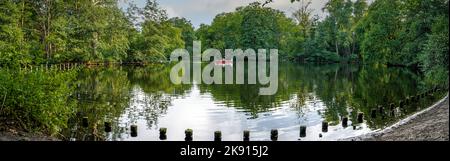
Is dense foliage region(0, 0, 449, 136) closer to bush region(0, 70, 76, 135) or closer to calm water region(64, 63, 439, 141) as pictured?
bush region(0, 70, 76, 135)

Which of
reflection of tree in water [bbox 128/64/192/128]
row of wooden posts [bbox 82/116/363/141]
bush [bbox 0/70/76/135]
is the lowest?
row of wooden posts [bbox 82/116/363/141]

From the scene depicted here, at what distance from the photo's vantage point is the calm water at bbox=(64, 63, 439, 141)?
17609 mm

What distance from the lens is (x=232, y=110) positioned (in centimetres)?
2342

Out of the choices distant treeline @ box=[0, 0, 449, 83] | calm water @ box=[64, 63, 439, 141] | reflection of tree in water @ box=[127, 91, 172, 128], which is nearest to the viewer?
calm water @ box=[64, 63, 439, 141]

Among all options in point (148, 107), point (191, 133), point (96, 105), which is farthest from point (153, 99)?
point (191, 133)

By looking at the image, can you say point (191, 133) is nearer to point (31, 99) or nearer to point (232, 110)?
point (31, 99)

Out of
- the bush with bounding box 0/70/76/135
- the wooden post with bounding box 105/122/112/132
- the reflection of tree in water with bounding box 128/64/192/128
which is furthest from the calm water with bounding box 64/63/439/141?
the bush with bounding box 0/70/76/135

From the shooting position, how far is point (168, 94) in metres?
31.4

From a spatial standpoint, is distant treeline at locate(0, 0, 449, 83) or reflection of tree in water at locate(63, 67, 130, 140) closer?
reflection of tree in water at locate(63, 67, 130, 140)
